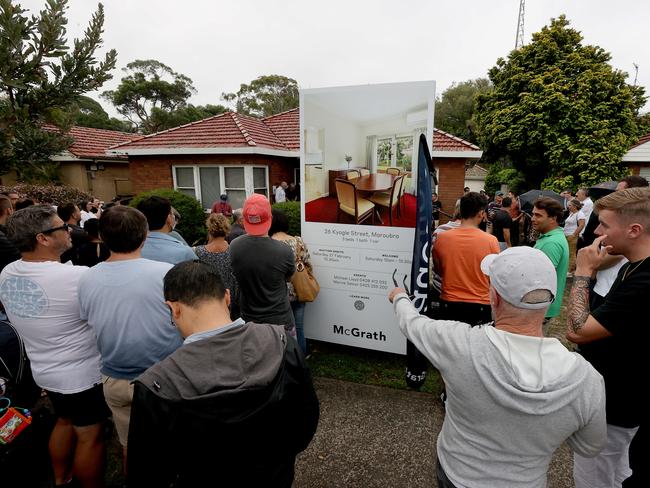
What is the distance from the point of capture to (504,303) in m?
1.33

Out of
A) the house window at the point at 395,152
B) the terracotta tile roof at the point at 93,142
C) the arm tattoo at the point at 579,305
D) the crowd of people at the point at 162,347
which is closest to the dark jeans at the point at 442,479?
the crowd of people at the point at 162,347

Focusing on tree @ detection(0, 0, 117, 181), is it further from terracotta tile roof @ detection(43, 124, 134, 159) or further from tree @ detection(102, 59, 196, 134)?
tree @ detection(102, 59, 196, 134)

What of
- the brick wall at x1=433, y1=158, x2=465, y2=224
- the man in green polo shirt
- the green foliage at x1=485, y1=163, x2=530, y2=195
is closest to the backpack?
the man in green polo shirt

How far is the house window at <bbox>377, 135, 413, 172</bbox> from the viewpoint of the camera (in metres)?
3.80

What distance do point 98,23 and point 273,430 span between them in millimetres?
2943

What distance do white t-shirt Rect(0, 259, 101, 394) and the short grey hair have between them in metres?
0.13

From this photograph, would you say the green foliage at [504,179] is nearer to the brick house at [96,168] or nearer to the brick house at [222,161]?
the brick house at [222,161]

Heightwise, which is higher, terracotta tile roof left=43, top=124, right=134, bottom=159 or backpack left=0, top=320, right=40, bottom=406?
terracotta tile roof left=43, top=124, right=134, bottom=159

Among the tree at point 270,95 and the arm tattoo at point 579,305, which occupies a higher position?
the tree at point 270,95

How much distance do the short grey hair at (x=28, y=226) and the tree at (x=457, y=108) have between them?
4065 centimetres

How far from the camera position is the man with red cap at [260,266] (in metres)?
3.06

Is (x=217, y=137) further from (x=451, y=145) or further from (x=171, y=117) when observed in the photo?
(x=171, y=117)

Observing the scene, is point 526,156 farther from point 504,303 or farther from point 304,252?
point 504,303

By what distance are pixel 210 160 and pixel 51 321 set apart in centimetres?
1119
